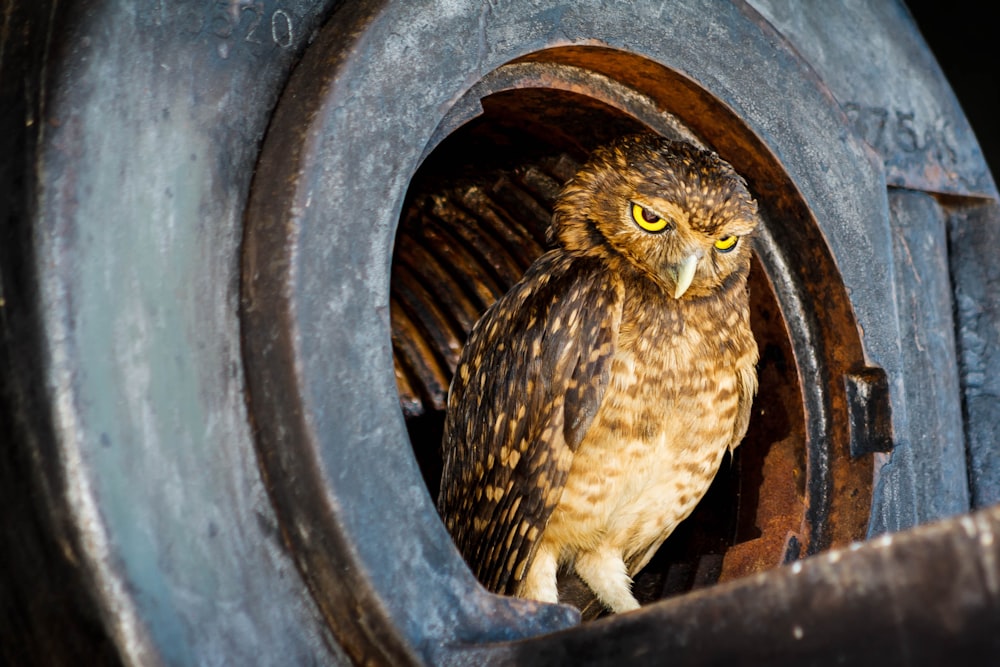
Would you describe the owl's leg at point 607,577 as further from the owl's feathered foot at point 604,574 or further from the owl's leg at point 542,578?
the owl's leg at point 542,578

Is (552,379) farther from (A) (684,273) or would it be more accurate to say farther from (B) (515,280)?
(B) (515,280)

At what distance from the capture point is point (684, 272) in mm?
2467

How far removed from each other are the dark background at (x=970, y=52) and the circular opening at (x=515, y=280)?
5.98 feet

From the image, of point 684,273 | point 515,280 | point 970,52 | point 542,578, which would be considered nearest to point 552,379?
point 684,273

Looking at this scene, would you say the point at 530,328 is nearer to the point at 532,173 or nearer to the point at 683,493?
the point at 683,493

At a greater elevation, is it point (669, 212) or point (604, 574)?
point (669, 212)

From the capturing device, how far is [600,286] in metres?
2.46

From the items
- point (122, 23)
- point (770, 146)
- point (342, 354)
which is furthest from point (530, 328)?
point (122, 23)

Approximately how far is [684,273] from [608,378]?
310 mm

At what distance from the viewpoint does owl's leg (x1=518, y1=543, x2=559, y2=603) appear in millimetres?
2498

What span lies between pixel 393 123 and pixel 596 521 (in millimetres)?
1182

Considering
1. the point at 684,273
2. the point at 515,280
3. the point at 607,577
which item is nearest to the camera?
the point at 684,273

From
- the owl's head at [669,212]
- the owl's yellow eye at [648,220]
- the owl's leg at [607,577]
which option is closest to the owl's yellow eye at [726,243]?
the owl's head at [669,212]

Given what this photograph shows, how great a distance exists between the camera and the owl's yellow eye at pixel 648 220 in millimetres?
2521
